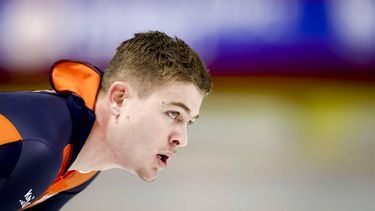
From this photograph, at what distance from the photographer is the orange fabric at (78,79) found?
1995mm

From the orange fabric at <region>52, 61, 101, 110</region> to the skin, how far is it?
1.9 inches

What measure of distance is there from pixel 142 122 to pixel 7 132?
0.52 meters

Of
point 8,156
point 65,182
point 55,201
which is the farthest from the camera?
point 55,201

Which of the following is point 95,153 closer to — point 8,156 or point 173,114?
point 173,114

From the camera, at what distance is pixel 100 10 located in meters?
4.72

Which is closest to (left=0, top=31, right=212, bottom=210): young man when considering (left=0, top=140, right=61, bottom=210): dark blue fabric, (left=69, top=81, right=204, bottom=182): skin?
(left=69, top=81, right=204, bottom=182): skin

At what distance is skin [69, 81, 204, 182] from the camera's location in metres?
1.99

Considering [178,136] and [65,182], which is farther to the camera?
[65,182]

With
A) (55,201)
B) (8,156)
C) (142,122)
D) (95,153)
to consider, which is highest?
(142,122)

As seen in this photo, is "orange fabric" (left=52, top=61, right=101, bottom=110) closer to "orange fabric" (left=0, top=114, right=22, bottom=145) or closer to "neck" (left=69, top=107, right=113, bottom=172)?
"neck" (left=69, top=107, right=113, bottom=172)

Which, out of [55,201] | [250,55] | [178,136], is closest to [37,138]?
[178,136]

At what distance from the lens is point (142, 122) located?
1990 millimetres

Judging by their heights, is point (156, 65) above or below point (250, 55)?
below

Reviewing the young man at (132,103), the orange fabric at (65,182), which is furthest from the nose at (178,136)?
the orange fabric at (65,182)
